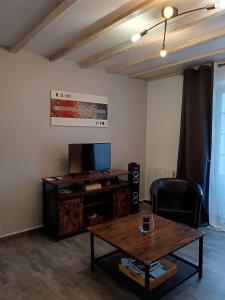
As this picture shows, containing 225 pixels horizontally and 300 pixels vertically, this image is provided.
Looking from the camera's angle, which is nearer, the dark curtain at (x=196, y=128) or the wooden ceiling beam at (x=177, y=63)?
the wooden ceiling beam at (x=177, y=63)

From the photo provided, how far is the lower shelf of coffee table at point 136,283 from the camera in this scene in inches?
81.1

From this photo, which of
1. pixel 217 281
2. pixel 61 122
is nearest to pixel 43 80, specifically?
pixel 61 122


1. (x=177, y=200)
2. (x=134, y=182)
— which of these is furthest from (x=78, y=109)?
(x=177, y=200)

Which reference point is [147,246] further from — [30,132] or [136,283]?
[30,132]

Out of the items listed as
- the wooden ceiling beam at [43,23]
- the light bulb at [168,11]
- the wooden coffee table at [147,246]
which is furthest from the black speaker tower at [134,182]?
the light bulb at [168,11]

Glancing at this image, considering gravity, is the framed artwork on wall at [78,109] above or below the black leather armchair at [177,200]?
above

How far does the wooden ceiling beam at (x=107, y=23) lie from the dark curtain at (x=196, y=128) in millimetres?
1915

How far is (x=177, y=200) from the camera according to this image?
360 centimetres

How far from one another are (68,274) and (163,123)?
2982 millimetres

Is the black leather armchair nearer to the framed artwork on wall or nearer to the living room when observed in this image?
the living room

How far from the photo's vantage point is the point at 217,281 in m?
2.27

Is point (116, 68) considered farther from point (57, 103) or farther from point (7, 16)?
point (7, 16)

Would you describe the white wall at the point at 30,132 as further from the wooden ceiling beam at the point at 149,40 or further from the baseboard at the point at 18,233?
the wooden ceiling beam at the point at 149,40

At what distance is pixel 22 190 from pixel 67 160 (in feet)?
2.52
